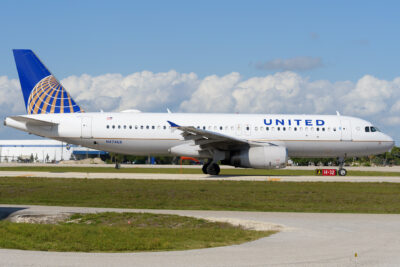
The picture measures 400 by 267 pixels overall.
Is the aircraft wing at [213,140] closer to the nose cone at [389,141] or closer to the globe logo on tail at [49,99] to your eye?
the globe logo on tail at [49,99]

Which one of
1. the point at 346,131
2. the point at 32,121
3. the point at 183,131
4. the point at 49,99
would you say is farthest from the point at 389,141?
the point at 32,121

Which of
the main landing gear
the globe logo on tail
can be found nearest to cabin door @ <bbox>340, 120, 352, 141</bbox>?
the main landing gear

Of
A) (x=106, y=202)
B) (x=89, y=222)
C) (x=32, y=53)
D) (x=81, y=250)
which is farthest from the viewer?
(x=32, y=53)

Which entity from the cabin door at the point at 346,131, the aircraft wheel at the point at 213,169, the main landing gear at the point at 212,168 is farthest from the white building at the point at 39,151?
the cabin door at the point at 346,131

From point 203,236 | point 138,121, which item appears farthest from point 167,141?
point 203,236

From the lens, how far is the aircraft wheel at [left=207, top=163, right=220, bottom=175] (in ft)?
117

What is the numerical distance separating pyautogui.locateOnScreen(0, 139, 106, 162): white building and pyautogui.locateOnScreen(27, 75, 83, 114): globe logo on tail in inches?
3301

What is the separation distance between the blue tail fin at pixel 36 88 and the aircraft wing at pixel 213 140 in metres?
9.31

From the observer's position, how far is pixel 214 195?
2147 centimetres

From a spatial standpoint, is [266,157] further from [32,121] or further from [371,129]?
[32,121]

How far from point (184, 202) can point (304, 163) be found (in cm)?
9364

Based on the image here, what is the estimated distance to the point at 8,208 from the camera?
640 inches

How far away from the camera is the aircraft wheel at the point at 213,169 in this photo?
1399 inches

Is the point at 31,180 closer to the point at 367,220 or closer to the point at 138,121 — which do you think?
the point at 138,121
